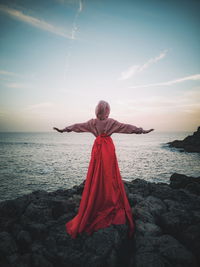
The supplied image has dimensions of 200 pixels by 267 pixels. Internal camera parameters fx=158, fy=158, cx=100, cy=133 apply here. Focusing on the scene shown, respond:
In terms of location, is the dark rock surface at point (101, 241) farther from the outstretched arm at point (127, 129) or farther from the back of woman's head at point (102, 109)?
the back of woman's head at point (102, 109)

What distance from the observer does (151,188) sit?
7.71m

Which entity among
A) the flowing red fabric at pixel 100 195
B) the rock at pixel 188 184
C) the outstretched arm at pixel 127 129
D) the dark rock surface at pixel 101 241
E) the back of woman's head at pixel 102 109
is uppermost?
the back of woman's head at pixel 102 109

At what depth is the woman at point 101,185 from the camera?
359cm

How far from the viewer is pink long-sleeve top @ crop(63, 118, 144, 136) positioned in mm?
3549

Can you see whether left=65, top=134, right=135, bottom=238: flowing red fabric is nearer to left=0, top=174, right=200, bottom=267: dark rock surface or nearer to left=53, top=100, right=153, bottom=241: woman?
left=53, top=100, right=153, bottom=241: woman

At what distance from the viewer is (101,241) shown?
11.0ft

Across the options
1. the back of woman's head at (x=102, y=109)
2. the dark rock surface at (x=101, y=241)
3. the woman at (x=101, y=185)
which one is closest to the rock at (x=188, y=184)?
the dark rock surface at (x=101, y=241)

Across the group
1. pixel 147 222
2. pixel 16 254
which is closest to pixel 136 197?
pixel 147 222

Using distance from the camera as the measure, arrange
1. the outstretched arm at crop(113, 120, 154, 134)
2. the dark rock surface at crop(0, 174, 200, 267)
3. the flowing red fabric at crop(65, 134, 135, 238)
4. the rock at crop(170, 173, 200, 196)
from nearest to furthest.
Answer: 1. the dark rock surface at crop(0, 174, 200, 267)
2. the outstretched arm at crop(113, 120, 154, 134)
3. the flowing red fabric at crop(65, 134, 135, 238)
4. the rock at crop(170, 173, 200, 196)

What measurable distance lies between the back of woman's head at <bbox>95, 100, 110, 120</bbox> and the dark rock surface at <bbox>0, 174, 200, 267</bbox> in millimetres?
2560

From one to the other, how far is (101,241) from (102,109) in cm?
285

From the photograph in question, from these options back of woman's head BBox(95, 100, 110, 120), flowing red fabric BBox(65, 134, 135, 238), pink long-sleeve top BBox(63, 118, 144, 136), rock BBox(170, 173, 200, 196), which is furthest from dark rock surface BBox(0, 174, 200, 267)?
rock BBox(170, 173, 200, 196)

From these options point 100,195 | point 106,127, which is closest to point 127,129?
point 106,127

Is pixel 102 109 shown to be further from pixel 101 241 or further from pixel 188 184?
pixel 188 184
